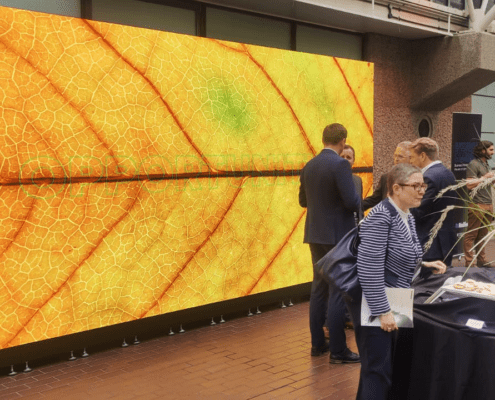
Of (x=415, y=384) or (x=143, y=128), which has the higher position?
(x=143, y=128)

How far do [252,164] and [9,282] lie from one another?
2.91 meters

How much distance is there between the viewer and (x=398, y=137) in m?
10.3

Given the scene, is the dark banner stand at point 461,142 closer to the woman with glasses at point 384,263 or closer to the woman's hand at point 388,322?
the woman with glasses at point 384,263

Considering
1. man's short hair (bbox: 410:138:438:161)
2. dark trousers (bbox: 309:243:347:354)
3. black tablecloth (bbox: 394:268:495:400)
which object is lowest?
dark trousers (bbox: 309:243:347:354)

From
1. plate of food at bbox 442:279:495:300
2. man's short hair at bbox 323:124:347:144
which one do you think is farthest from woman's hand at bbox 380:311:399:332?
man's short hair at bbox 323:124:347:144

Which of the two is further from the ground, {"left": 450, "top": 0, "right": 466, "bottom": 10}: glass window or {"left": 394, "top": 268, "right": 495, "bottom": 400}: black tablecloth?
{"left": 450, "top": 0, "right": 466, "bottom": 10}: glass window

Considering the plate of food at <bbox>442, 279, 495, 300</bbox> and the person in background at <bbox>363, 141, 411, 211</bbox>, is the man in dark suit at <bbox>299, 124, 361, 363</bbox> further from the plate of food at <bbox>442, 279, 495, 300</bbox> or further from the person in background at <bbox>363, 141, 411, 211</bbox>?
the plate of food at <bbox>442, 279, 495, 300</bbox>

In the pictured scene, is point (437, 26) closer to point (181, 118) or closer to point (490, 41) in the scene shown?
point (490, 41)

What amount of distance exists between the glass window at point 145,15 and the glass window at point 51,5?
21cm

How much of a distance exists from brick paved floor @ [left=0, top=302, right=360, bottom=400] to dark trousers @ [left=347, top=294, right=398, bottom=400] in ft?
3.90

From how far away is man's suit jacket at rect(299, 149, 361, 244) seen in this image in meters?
5.32

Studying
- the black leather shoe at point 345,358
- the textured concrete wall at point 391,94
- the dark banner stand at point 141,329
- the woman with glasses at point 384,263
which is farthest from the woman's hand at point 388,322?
the textured concrete wall at point 391,94

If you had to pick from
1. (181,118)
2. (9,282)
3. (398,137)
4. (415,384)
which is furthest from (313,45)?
(415,384)

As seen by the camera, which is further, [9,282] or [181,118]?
[181,118]
